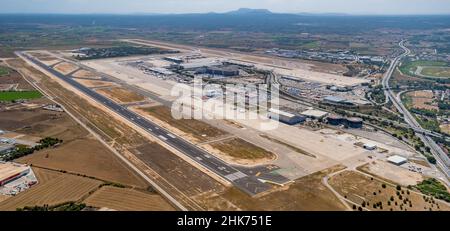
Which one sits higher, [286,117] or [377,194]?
[286,117]

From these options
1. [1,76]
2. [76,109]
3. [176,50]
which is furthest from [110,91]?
[176,50]

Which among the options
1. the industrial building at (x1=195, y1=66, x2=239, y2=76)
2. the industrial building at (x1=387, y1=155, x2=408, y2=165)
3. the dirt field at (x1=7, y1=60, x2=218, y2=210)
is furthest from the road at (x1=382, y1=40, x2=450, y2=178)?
the industrial building at (x1=195, y1=66, x2=239, y2=76)

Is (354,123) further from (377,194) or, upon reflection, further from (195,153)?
(195,153)

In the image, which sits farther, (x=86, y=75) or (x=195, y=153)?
(x=86, y=75)

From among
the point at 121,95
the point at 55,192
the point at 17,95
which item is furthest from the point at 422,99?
the point at 17,95

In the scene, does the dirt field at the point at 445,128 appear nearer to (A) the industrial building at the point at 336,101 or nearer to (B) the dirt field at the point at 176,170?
(A) the industrial building at the point at 336,101

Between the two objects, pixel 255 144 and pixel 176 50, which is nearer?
pixel 255 144

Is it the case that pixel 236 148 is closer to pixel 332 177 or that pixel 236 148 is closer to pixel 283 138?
pixel 283 138
